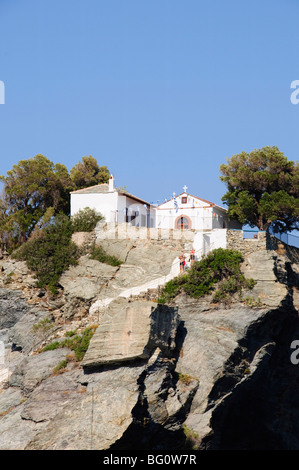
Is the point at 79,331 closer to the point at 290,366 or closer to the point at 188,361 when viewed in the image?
the point at 188,361

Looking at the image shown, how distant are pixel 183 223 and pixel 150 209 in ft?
8.63

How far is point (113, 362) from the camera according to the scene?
27250 millimetres

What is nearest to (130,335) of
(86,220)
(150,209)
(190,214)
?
(86,220)

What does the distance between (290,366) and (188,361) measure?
815 centimetres

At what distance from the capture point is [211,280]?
34906 mm

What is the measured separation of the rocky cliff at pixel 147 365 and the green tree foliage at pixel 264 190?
3.05 meters

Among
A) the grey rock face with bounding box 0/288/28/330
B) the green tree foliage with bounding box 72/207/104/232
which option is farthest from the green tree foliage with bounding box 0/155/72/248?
the grey rock face with bounding box 0/288/28/330

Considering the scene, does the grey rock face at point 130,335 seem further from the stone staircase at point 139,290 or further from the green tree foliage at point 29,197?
the green tree foliage at point 29,197

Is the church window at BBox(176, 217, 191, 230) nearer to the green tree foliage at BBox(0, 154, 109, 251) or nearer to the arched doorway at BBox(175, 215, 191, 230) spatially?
the arched doorway at BBox(175, 215, 191, 230)

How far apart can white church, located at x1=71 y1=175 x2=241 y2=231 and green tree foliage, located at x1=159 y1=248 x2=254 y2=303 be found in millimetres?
5630

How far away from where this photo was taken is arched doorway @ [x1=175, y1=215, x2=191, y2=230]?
139ft

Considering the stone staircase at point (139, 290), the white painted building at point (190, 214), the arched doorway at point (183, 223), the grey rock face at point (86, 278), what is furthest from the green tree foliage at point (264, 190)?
the grey rock face at point (86, 278)

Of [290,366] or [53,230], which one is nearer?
[290,366]
